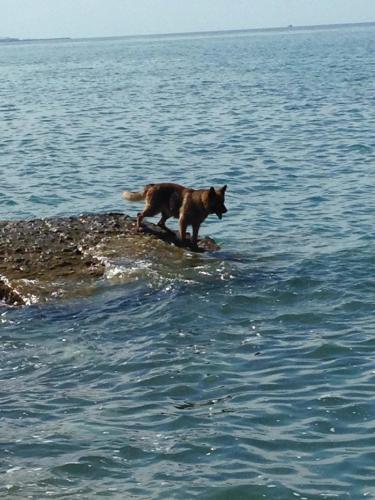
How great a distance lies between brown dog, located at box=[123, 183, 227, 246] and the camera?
14594 mm

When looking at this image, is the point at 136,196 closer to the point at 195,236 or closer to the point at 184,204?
the point at 184,204

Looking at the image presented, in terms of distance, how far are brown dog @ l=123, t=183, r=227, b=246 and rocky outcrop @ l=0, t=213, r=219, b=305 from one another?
29 cm

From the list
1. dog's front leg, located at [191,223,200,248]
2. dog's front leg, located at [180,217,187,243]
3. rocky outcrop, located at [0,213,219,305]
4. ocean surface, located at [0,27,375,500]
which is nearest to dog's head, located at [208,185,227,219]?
dog's front leg, located at [191,223,200,248]

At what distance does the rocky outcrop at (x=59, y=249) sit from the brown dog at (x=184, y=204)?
0.29m

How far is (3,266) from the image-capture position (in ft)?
43.8

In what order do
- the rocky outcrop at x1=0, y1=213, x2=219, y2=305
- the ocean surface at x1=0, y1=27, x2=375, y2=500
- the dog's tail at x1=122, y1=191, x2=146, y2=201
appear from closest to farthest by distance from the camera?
the ocean surface at x1=0, y1=27, x2=375, y2=500 → the rocky outcrop at x1=0, y1=213, x2=219, y2=305 → the dog's tail at x1=122, y1=191, x2=146, y2=201

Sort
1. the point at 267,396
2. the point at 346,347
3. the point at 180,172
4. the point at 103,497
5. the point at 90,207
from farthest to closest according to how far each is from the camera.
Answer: the point at 180,172, the point at 90,207, the point at 346,347, the point at 267,396, the point at 103,497

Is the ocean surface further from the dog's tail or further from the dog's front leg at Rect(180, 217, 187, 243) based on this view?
the dog's tail

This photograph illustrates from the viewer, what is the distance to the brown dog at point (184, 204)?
1459cm

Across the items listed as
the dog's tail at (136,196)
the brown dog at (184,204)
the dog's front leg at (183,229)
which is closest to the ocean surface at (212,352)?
the dog's front leg at (183,229)

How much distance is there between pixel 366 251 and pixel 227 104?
80.6 ft

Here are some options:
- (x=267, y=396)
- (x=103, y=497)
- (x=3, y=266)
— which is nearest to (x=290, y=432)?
(x=267, y=396)

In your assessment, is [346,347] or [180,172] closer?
[346,347]

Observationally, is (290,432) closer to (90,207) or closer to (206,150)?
(90,207)
